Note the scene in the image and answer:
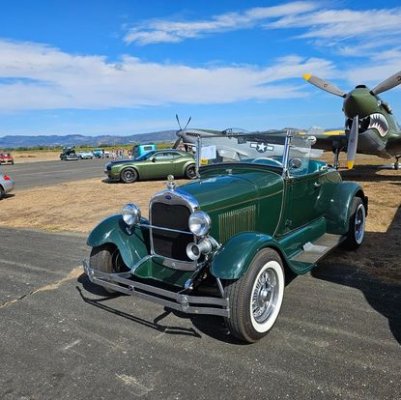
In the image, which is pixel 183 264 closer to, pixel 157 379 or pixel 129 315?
pixel 129 315

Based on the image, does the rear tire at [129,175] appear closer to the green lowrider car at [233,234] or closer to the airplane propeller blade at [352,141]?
the airplane propeller blade at [352,141]

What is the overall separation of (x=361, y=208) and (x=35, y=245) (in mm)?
5987

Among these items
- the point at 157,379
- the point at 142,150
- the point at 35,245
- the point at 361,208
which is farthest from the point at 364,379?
the point at 142,150

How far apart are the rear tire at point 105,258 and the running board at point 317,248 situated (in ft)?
6.95

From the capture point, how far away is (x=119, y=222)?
15.0ft

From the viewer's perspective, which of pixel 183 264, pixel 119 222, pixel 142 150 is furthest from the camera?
pixel 142 150

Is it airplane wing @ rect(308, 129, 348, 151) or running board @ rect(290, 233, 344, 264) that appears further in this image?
airplane wing @ rect(308, 129, 348, 151)

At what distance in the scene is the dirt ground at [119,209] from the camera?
5.72 m

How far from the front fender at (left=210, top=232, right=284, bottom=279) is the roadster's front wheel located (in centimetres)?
7

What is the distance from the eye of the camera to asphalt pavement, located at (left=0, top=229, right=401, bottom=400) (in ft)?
9.24

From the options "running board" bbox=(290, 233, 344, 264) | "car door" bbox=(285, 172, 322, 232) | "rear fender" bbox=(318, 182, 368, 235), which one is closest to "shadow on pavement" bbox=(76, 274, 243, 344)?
"running board" bbox=(290, 233, 344, 264)

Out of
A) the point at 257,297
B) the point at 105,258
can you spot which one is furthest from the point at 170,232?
the point at 257,297

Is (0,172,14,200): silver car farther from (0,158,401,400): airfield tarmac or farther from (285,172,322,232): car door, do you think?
(285,172,322,232): car door

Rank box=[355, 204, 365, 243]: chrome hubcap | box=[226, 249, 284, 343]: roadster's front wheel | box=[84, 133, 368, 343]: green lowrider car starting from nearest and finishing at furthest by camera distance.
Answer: box=[226, 249, 284, 343]: roadster's front wheel → box=[84, 133, 368, 343]: green lowrider car → box=[355, 204, 365, 243]: chrome hubcap
